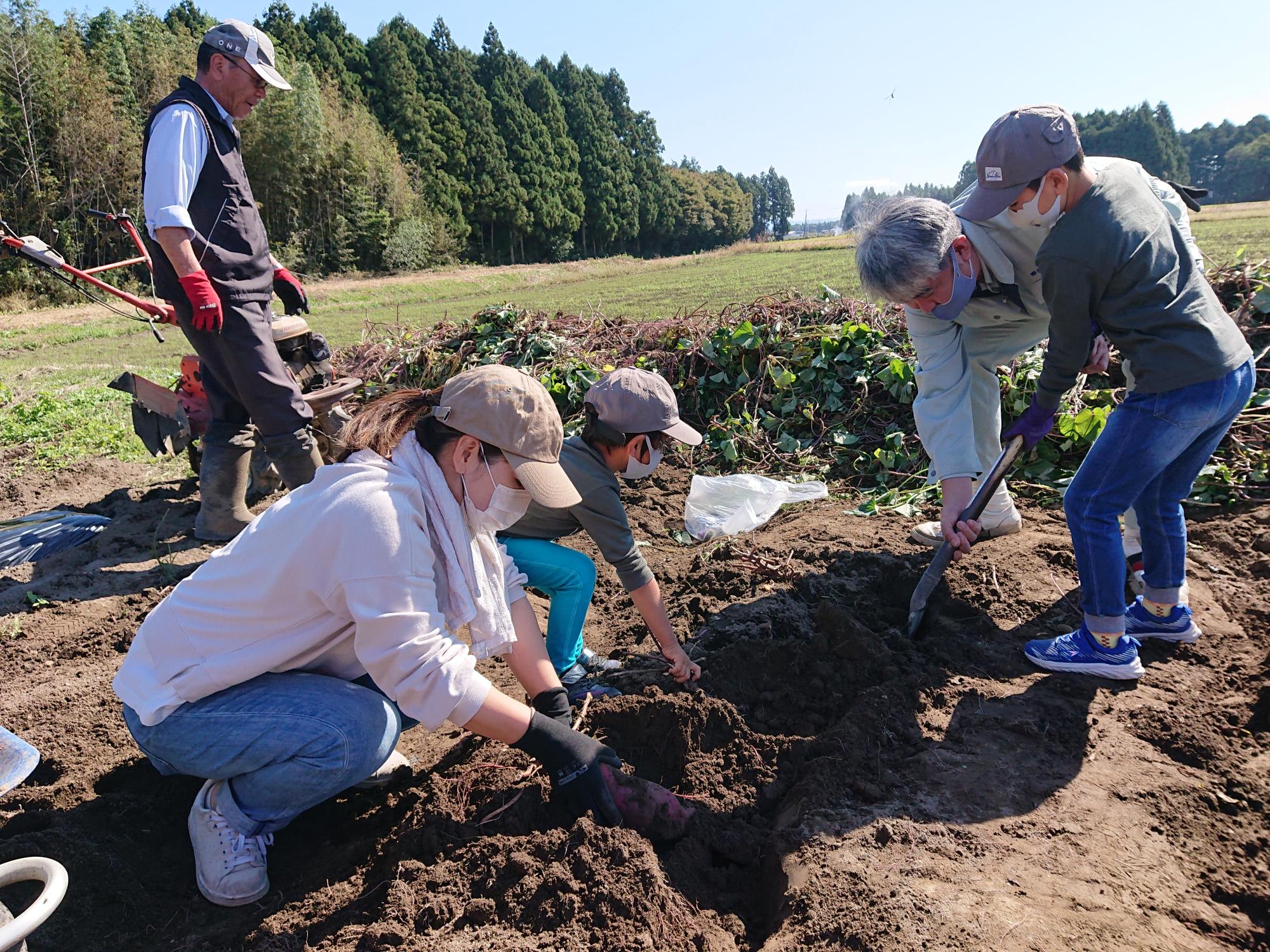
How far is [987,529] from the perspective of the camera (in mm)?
3783

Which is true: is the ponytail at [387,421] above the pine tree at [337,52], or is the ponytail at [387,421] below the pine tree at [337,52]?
below

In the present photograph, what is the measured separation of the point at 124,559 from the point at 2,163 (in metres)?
30.8

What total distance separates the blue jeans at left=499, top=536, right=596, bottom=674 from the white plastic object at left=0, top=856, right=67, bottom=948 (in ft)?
5.42

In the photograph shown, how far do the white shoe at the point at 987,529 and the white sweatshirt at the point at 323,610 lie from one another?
2539 mm

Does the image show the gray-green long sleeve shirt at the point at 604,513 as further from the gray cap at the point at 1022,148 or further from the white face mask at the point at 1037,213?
the white face mask at the point at 1037,213

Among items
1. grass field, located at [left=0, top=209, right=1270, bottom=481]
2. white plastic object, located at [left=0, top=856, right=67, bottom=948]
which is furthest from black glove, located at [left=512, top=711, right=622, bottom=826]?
grass field, located at [left=0, top=209, right=1270, bottom=481]

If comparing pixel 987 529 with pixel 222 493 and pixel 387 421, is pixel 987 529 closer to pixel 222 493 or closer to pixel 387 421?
pixel 387 421

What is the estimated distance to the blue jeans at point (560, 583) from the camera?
2906 mm

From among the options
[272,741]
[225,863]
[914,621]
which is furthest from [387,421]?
[914,621]

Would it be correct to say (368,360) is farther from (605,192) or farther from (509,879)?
(605,192)

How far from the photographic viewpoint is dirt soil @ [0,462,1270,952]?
69.7 inches

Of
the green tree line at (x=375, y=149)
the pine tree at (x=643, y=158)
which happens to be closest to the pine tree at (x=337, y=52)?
the green tree line at (x=375, y=149)

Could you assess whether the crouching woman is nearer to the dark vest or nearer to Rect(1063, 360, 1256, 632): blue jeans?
Rect(1063, 360, 1256, 632): blue jeans

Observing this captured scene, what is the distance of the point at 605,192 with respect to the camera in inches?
2435
